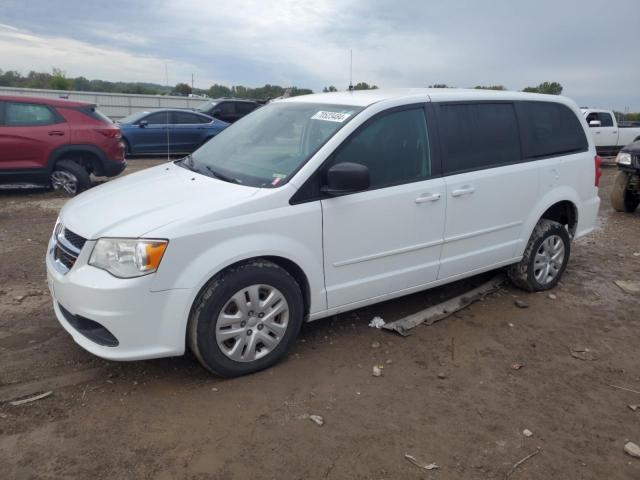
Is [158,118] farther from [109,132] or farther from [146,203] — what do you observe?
[146,203]

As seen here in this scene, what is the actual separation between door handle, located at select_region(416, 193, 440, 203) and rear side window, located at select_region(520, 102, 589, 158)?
121cm

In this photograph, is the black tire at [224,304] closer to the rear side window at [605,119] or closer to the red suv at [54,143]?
the red suv at [54,143]

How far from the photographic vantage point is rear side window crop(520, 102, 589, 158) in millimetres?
4746

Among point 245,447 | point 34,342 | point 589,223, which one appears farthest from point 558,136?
point 34,342

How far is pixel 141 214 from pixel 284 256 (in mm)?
873

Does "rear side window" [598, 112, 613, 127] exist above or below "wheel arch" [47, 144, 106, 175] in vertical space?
above

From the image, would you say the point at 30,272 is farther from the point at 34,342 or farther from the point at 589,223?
the point at 589,223

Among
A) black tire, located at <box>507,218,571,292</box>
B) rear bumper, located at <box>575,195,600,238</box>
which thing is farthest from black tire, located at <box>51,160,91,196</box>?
rear bumper, located at <box>575,195,600,238</box>

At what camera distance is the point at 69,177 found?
9.16m

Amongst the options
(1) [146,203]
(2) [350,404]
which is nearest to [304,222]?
(1) [146,203]

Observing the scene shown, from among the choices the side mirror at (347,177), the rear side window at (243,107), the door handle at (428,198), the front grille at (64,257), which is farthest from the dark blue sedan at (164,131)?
the side mirror at (347,177)

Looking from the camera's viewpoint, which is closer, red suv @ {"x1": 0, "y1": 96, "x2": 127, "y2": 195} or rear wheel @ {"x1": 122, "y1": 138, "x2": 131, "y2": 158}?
red suv @ {"x1": 0, "y1": 96, "x2": 127, "y2": 195}

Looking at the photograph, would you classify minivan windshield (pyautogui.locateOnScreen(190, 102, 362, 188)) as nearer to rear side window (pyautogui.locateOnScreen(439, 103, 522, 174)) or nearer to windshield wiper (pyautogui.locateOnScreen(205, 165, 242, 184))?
windshield wiper (pyautogui.locateOnScreen(205, 165, 242, 184))

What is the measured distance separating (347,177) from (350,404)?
135cm
